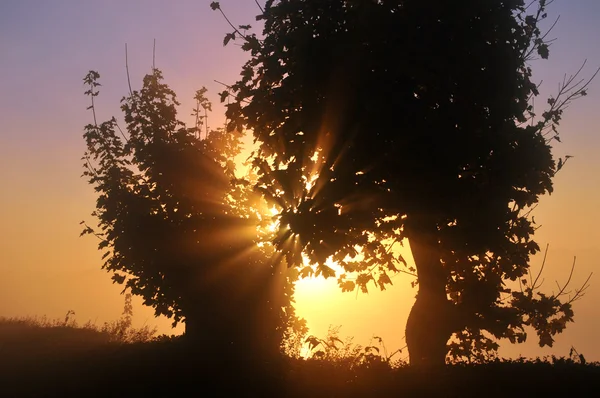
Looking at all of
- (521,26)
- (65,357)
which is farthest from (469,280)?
(65,357)

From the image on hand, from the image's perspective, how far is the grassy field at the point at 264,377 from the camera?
10516 mm

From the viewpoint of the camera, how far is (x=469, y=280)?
14.0 metres

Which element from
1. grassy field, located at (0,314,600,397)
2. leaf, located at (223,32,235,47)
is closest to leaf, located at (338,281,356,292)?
grassy field, located at (0,314,600,397)

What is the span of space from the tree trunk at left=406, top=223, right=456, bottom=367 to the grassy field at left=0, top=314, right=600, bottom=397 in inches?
57.7

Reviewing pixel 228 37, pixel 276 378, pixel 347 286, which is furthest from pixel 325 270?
pixel 228 37

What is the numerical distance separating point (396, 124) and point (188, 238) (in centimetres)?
1042

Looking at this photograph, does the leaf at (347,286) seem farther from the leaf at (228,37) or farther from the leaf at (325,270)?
the leaf at (228,37)

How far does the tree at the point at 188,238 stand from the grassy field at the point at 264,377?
7.02 ft

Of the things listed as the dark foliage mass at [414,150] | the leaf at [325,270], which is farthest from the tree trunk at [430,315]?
→ the leaf at [325,270]

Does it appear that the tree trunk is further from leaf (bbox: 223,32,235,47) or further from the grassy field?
leaf (bbox: 223,32,235,47)

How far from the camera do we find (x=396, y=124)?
443 inches

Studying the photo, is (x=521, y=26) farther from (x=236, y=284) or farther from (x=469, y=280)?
(x=236, y=284)

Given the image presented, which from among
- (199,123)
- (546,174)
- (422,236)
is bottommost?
(422,236)

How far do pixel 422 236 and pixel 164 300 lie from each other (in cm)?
1084
